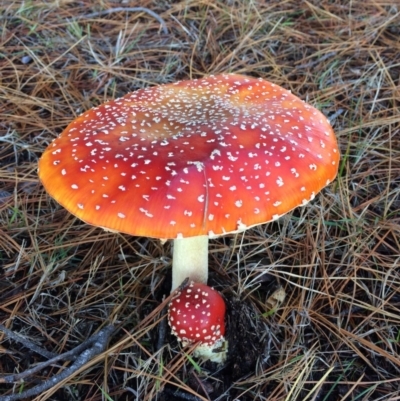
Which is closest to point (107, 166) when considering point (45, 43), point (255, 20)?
point (45, 43)

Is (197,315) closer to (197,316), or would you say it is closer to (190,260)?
(197,316)

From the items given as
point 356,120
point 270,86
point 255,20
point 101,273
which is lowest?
point 101,273

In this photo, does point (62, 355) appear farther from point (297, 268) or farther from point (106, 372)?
point (297, 268)

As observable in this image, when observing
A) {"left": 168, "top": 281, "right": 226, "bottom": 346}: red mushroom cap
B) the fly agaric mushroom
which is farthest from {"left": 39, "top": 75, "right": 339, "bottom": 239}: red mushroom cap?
{"left": 168, "top": 281, "right": 226, "bottom": 346}: red mushroom cap

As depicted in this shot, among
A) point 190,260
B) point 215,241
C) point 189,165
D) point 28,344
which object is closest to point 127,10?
point 215,241

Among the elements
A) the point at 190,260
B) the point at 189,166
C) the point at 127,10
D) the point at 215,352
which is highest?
the point at 189,166

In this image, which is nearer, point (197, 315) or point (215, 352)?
point (197, 315)

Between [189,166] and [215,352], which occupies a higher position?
[189,166]
